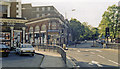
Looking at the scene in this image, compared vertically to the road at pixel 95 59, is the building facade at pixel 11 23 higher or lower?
higher

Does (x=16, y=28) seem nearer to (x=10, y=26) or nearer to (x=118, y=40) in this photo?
(x=10, y=26)

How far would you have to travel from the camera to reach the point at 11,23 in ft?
98.6

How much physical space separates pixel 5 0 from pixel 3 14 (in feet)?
8.19

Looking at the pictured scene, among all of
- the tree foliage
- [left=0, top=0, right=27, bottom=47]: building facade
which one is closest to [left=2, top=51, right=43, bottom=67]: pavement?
[left=0, top=0, right=27, bottom=47]: building facade

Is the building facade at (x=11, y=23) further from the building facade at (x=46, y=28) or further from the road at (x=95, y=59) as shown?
the building facade at (x=46, y=28)

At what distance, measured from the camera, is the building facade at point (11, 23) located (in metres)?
29.7

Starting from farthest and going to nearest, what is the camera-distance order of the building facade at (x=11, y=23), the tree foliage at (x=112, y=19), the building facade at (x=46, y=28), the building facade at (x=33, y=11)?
the building facade at (x=33, y=11) < the building facade at (x=46, y=28) < the tree foliage at (x=112, y=19) < the building facade at (x=11, y=23)

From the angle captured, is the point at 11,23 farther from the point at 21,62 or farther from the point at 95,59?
the point at 95,59

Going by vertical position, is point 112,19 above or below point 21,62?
Result: above

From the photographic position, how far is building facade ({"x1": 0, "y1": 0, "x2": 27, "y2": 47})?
97.3 feet

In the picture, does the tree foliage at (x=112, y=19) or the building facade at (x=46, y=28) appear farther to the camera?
the building facade at (x=46, y=28)

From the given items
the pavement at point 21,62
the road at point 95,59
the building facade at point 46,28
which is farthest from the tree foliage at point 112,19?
the pavement at point 21,62

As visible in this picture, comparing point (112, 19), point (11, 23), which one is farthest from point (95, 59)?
point (112, 19)

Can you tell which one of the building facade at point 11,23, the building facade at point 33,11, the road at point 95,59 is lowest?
the road at point 95,59
